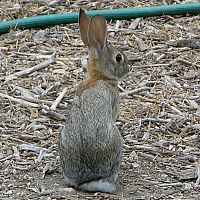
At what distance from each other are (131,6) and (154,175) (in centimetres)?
425

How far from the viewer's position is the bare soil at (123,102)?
758cm

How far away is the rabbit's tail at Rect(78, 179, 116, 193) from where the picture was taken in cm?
723

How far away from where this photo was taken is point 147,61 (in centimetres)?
1008

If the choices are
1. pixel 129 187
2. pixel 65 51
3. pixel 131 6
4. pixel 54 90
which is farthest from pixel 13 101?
pixel 131 6

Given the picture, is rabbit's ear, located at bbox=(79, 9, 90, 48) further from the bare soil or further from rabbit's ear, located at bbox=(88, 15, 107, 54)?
the bare soil

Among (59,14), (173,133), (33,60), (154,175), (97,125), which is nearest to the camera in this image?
(97,125)

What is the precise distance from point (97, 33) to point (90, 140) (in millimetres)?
1197

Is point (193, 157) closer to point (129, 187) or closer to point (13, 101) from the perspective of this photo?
point (129, 187)

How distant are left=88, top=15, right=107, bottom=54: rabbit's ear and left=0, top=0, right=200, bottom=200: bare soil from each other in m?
1.09

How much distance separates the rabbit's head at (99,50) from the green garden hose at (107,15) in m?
2.85

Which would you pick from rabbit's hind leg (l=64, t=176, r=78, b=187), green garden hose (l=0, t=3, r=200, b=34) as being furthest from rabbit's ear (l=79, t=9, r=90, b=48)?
green garden hose (l=0, t=3, r=200, b=34)

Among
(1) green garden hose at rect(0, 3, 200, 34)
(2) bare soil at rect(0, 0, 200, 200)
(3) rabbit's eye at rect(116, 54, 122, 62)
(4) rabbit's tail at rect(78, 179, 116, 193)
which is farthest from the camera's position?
(1) green garden hose at rect(0, 3, 200, 34)

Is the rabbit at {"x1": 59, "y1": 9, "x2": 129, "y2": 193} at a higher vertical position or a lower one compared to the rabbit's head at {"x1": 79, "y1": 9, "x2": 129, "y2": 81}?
lower

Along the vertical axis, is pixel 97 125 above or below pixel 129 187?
above
